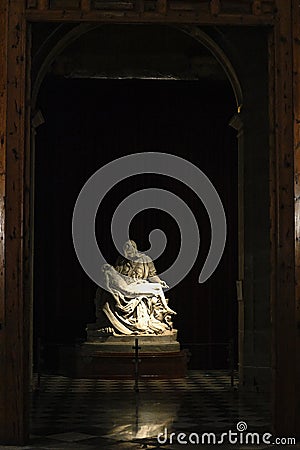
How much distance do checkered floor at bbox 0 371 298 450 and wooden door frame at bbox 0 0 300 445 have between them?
0.67 metres

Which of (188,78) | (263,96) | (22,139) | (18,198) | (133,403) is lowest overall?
(133,403)

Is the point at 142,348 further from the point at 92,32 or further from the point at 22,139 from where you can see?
the point at 22,139

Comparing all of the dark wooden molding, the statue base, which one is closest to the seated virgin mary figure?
the statue base

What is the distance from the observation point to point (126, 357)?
16.1m

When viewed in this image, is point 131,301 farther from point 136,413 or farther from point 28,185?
point 28,185

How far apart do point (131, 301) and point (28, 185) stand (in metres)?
8.08

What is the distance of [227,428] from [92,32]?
388 inches

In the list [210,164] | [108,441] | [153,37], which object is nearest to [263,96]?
[153,37]

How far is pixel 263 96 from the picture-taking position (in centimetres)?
1445

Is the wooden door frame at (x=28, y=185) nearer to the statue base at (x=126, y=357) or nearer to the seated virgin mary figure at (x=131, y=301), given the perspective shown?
the statue base at (x=126, y=357)

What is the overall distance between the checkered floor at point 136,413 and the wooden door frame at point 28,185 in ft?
2.21

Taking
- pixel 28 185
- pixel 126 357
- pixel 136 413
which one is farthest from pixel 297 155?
pixel 126 357

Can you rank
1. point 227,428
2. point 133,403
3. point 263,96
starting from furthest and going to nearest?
point 263,96 → point 133,403 → point 227,428

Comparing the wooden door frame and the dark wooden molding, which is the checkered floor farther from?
the dark wooden molding
